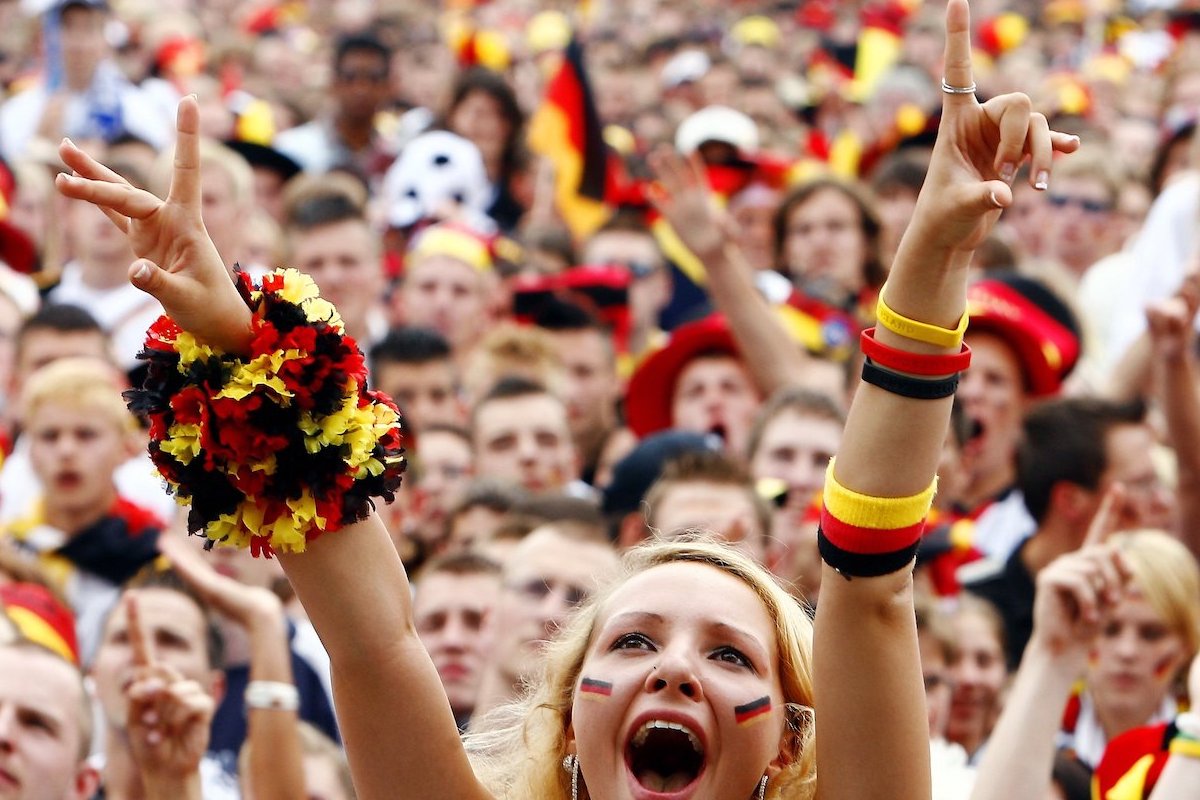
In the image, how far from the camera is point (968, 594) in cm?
600

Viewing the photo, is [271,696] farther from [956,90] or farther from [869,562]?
[956,90]

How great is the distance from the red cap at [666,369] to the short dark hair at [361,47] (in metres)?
4.82

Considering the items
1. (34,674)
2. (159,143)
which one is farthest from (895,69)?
(34,674)

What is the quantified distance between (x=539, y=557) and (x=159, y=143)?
5.95 meters

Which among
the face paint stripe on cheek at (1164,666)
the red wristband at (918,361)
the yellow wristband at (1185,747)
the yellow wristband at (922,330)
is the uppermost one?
the face paint stripe on cheek at (1164,666)

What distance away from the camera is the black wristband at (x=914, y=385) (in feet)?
8.51

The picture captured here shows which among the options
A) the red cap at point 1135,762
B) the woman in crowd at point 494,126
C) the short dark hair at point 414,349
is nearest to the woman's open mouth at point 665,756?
the red cap at point 1135,762

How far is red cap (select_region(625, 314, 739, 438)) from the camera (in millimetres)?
7516

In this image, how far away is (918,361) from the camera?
8.51 ft

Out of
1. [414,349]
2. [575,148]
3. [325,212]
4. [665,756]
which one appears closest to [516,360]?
[414,349]

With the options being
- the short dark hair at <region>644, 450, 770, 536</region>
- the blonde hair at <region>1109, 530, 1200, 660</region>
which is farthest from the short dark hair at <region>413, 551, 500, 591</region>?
the blonde hair at <region>1109, 530, 1200, 660</region>

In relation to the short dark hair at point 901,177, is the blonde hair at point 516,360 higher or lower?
lower

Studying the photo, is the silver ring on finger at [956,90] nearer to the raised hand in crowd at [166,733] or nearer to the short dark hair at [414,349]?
the raised hand in crowd at [166,733]

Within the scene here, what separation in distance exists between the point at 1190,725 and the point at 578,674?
3.59ft
